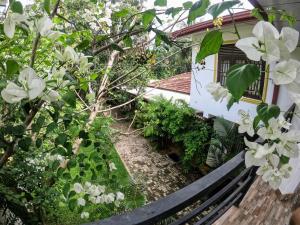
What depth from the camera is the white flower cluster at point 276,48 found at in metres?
0.50

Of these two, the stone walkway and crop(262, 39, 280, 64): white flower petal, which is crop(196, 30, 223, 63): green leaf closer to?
crop(262, 39, 280, 64): white flower petal

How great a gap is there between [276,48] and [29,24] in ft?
2.49

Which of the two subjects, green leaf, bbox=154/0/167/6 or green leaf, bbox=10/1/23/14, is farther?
green leaf, bbox=154/0/167/6

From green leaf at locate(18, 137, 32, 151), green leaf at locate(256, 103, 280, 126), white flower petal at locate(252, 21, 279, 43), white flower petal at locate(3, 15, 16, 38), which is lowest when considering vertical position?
green leaf at locate(18, 137, 32, 151)

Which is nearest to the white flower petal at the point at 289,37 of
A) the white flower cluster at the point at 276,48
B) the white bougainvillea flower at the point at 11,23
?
the white flower cluster at the point at 276,48

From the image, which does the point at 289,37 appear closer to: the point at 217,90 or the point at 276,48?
the point at 276,48

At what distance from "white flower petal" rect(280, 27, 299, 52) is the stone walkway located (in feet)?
18.6

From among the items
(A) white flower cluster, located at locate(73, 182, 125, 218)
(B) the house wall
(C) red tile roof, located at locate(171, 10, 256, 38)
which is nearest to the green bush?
(B) the house wall

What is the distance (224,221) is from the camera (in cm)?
203

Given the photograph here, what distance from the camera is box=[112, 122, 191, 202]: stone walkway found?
7.01 m

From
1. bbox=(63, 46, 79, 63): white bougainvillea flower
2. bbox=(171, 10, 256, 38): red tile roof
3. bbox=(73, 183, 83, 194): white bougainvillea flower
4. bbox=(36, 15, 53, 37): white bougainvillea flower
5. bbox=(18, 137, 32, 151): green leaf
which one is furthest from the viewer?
bbox=(171, 10, 256, 38): red tile roof

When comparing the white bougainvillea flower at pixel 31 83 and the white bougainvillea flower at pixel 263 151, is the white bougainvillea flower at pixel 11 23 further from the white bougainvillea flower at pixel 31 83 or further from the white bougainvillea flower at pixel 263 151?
the white bougainvillea flower at pixel 263 151

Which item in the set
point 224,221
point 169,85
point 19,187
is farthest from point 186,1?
point 169,85

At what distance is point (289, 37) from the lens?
1.65 ft
